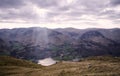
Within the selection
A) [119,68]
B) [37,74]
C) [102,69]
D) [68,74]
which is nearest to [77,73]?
[68,74]

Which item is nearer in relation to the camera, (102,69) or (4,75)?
(102,69)

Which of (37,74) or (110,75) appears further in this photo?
(37,74)

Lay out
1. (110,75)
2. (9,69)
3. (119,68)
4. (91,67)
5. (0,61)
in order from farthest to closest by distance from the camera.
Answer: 1. (0,61)
2. (9,69)
3. (91,67)
4. (119,68)
5. (110,75)

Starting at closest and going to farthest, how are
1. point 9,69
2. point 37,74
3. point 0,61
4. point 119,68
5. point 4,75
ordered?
point 119,68, point 37,74, point 4,75, point 9,69, point 0,61

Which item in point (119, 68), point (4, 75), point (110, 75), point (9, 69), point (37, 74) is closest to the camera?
point (110, 75)

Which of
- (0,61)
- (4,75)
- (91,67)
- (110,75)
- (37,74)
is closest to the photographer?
(110,75)

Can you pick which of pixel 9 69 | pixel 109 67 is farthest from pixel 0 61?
pixel 109 67

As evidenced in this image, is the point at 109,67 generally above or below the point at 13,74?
above

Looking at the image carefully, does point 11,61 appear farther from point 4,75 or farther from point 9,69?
point 4,75

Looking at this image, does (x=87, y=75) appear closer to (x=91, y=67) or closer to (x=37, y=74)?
(x=91, y=67)
